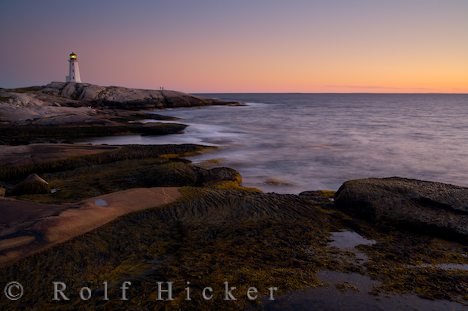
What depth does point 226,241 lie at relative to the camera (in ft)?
20.9

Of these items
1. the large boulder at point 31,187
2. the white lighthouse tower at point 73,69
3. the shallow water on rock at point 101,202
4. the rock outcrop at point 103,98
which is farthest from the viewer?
the white lighthouse tower at point 73,69

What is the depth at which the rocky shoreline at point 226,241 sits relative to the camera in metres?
4.90

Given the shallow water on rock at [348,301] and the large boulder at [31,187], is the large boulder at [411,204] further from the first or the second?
the large boulder at [31,187]

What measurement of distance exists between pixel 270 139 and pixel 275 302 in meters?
22.6

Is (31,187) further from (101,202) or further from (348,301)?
(348,301)

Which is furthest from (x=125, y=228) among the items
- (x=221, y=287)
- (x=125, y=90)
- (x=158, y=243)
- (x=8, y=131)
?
(x=125, y=90)

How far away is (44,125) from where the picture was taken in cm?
2566

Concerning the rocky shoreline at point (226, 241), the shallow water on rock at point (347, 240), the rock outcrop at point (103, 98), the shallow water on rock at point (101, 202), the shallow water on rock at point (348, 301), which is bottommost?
the shallow water on rock at point (348, 301)

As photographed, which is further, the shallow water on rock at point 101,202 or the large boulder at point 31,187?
the large boulder at point 31,187

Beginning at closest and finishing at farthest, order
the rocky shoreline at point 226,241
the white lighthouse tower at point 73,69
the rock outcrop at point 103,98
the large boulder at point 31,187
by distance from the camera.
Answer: the rocky shoreline at point 226,241 < the large boulder at point 31,187 < the rock outcrop at point 103,98 < the white lighthouse tower at point 73,69

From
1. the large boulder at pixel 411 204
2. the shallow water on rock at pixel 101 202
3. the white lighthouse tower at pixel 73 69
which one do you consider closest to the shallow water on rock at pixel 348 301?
the large boulder at pixel 411 204

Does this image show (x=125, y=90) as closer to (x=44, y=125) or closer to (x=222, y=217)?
(x=44, y=125)

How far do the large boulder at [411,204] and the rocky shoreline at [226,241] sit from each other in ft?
0.07

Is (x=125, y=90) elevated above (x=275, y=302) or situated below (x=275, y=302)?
above
